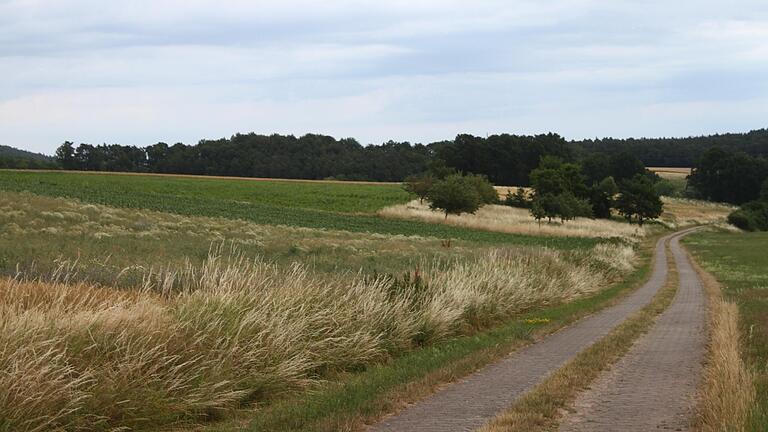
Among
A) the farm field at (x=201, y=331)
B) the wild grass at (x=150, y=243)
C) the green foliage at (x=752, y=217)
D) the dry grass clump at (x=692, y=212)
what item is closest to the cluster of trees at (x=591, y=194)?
the dry grass clump at (x=692, y=212)

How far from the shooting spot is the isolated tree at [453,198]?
73500mm

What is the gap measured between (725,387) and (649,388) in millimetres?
1306

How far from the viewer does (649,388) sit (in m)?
9.91

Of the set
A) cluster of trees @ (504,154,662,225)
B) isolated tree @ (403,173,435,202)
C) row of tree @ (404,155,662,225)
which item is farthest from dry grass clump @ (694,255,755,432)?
cluster of trees @ (504,154,662,225)

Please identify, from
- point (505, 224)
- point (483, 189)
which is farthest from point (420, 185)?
point (505, 224)

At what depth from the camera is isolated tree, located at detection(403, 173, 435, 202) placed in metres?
85.8

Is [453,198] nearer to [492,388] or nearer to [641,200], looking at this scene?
[641,200]

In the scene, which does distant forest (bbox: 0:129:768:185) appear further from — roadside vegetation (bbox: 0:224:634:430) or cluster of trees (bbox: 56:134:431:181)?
roadside vegetation (bbox: 0:224:634:430)

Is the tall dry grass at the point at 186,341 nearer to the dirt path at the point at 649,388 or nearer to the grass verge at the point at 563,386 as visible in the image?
the grass verge at the point at 563,386

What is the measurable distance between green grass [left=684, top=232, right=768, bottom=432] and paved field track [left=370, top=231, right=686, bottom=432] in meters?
2.73

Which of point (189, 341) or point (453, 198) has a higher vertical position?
point (189, 341)

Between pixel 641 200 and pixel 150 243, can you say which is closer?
pixel 150 243

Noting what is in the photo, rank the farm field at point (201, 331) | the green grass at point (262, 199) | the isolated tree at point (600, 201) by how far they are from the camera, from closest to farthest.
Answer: the farm field at point (201, 331) → the green grass at point (262, 199) → the isolated tree at point (600, 201)

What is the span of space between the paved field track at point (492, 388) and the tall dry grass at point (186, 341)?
188 cm
